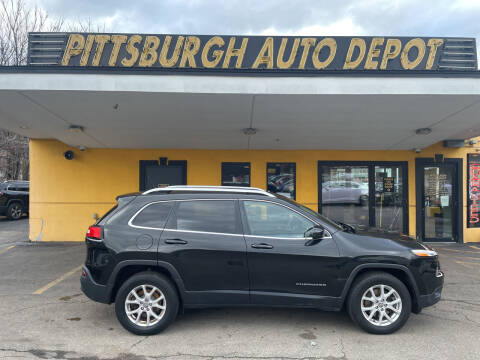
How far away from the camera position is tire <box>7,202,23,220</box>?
14.7 meters

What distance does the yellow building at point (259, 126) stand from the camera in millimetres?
5090

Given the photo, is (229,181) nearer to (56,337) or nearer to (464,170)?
(56,337)

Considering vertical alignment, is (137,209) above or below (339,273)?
above

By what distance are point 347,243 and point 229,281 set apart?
1.46 m

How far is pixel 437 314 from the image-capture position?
14.2 feet

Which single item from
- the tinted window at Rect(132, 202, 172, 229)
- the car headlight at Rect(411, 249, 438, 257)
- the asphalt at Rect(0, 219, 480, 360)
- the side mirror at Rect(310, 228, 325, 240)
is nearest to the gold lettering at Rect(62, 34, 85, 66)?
the tinted window at Rect(132, 202, 172, 229)

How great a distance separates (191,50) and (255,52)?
3.82ft

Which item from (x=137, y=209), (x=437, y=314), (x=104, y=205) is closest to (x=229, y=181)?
(x=104, y=205)

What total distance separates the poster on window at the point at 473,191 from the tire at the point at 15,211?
17807 mm

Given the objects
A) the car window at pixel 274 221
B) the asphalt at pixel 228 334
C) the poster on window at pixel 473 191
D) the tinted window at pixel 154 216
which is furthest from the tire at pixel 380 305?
the poster on window at pixel 473 191

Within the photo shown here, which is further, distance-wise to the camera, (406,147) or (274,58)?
(406,147)

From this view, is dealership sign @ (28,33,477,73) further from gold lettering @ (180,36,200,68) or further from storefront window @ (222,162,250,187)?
storefront window @ (222,162,250,187)

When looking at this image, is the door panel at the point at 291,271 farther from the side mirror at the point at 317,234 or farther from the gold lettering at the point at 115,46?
the gold lettering at the point at 115,46

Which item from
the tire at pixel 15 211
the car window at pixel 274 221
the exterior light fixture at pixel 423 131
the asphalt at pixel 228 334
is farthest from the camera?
the tire at pixel 15 211
